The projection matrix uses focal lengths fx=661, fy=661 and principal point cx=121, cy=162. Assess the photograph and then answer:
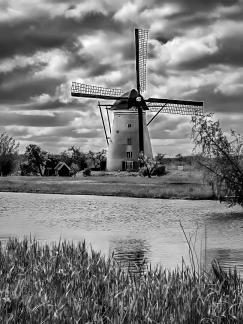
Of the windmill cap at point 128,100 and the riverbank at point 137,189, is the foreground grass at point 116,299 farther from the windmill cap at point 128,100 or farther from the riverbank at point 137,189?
the windmill cap at point 128,100

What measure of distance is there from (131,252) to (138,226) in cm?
862

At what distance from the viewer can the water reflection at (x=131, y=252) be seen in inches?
618

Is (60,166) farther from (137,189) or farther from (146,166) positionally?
(137,189)

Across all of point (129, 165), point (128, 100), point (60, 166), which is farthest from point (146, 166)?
point (60, 166)

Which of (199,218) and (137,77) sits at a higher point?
(137,77)

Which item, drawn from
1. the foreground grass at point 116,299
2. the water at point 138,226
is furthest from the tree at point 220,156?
the foreground grass at point 116,299

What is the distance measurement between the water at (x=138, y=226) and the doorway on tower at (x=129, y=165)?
33499 millimetres

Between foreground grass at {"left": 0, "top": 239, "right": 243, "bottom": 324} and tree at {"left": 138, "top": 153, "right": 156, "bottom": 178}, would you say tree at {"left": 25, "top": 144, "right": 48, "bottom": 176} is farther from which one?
foreground grass at {"left": 0, "top": 239, "right": 243, "bottom": 324}

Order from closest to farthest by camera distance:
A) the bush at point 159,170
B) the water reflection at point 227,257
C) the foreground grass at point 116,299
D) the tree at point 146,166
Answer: the foreground grass at point 116,299, the water reflection at point 227,257, the tree at point 146,166, the bush at point 159,170

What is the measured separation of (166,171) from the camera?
7525 centimetres

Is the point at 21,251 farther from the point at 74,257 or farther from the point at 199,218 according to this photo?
the point at 199,218

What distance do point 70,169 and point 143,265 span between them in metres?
75.8

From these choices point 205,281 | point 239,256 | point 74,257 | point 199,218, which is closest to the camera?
point 205,281

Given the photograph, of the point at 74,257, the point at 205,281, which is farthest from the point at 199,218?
the point at 205,281
